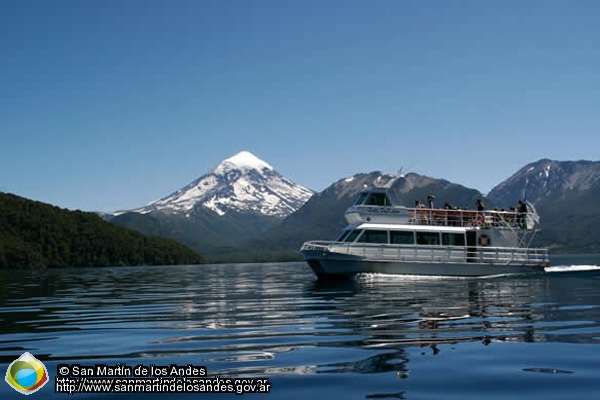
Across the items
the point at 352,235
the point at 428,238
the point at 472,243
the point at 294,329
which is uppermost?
the point at 352,235

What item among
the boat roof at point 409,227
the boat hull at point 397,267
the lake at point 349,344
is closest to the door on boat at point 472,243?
the boat roof at point 409,227

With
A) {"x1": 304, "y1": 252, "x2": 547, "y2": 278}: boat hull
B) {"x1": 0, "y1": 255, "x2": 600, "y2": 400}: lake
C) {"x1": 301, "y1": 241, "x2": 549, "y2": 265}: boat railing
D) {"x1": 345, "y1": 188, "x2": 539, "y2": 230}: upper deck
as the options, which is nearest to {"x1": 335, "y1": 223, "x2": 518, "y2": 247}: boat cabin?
{"x1": 301, "y1": 241, "x2": 549, "y2": 265}: boat railing

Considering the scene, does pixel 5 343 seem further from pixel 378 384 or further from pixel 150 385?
pixel 378 384

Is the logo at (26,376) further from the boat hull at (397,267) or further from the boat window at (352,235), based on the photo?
the boat window at (352,235)

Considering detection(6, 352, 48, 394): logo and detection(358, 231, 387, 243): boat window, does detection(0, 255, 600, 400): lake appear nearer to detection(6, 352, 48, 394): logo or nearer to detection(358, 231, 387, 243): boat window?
detection(6, 352, 48, 394): logo

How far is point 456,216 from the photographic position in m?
47.8

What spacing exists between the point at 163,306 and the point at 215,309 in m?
3.38

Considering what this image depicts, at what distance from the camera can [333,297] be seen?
90.4ft

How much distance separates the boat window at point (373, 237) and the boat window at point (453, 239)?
212 inches

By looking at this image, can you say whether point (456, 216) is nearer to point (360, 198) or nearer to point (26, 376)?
point (360, 198)

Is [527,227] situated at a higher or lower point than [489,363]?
higher

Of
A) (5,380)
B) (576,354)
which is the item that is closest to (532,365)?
(576,354)

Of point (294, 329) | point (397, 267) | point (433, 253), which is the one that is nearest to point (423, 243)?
point (433, 253)

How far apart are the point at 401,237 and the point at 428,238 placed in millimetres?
2462
